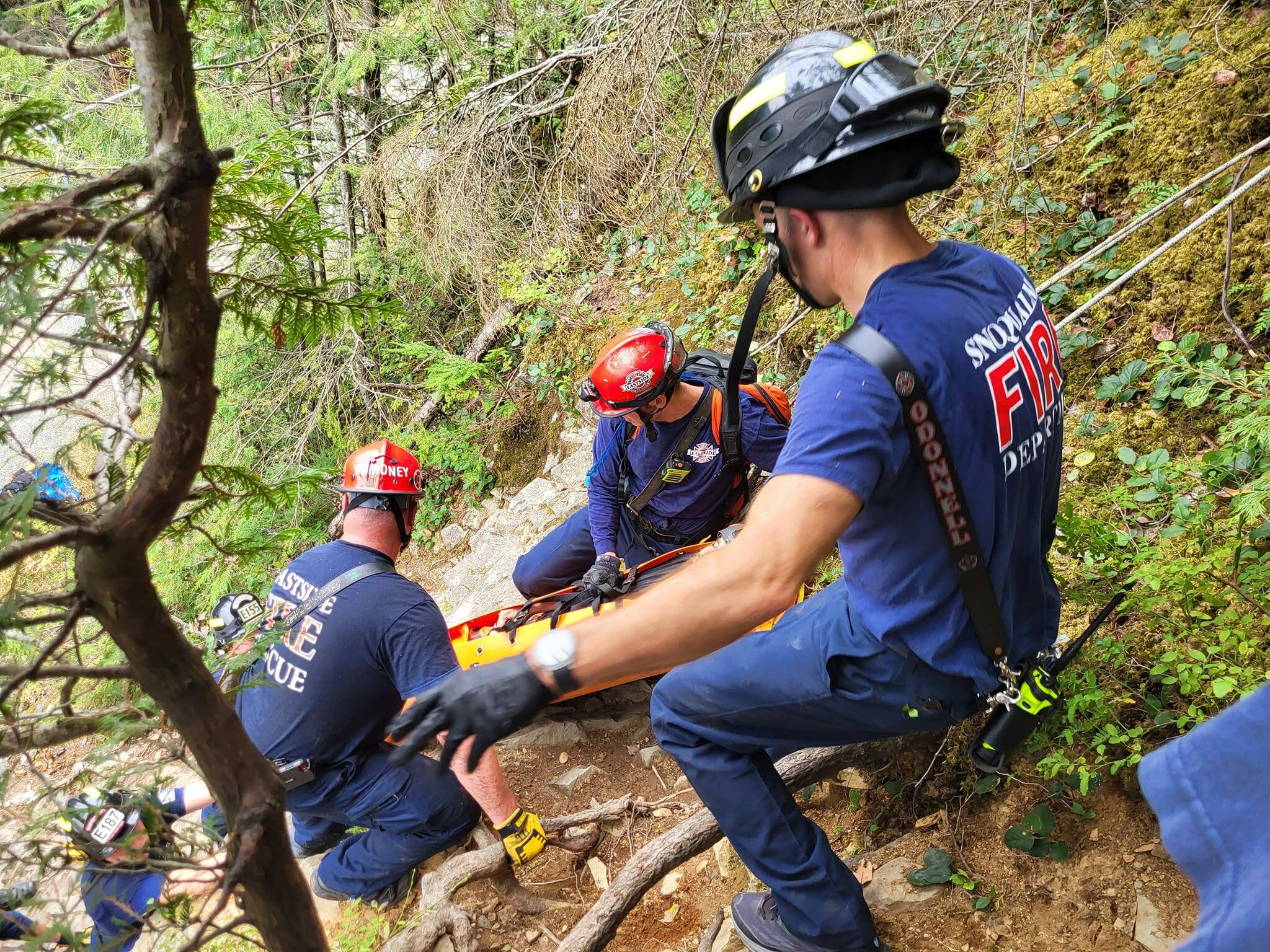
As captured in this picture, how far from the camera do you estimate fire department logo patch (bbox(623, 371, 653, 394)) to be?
3.91 metres

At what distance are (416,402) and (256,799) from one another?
690 cm

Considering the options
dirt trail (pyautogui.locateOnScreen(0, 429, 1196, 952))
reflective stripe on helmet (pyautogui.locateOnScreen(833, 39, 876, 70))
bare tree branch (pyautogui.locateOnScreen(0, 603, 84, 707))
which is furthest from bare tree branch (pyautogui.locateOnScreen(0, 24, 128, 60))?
reflective stripe on helmet (pyautogui.locateOnScreen(833, 39, 876, 70))

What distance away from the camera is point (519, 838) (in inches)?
142

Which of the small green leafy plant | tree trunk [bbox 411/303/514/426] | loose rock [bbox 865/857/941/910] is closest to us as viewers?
the small green leafy plant

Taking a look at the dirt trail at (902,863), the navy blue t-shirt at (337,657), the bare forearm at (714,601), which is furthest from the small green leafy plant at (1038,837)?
the navy blue t-shirt at (337,657)

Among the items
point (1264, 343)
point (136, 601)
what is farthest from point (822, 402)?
point (1264, 343)

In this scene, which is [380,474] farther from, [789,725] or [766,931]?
[766,931]

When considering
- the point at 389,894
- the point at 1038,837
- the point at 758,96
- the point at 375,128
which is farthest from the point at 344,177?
the point at 1038,837

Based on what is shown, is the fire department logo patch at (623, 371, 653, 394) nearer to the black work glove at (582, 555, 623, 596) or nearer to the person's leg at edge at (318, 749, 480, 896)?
the black work glove at (582, 555, 623, 596)

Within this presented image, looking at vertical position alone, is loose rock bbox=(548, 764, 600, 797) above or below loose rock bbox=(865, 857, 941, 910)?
below

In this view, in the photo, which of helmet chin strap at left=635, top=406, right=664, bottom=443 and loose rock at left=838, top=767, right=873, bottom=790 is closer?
loose rock at left=838, top=767, right=873, bottom=790

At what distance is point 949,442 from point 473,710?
1.14 metres

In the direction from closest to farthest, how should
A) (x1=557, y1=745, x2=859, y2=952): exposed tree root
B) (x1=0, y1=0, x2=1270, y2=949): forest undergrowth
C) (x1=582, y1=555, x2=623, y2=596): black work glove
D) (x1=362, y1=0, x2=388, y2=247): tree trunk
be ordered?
(x1=0, y1=0, x2=1270, y2=949): forest undergrowth → (x1=557, y1=745, x2=859, y2=952): exposed tree root → (x1=582, y1=555, x2=623, y2=596): black work glove → (x1=362, y1=0, x2=388, y2=247): tree trunk

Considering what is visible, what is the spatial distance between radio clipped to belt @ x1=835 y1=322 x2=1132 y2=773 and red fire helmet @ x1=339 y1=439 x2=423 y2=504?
2.65 m
